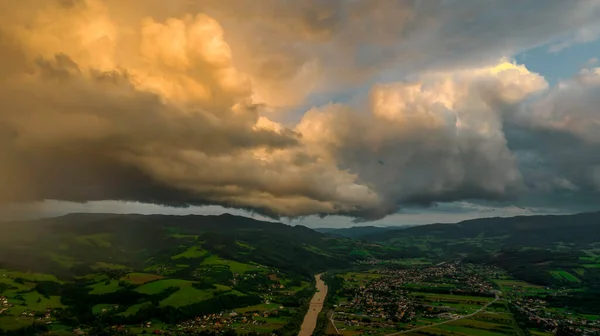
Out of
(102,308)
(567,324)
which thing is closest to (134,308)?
(102,308)

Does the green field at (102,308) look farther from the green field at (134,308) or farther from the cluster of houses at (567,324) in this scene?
the cluster of houses at (567,324)

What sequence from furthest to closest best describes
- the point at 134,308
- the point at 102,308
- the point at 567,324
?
the point at 134,308 → the point at 102,308 → the point at 567,324

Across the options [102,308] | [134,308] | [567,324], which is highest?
[567,324]

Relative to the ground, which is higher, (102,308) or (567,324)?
(567,324)

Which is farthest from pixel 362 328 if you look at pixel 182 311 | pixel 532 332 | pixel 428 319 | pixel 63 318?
pixel 63 318

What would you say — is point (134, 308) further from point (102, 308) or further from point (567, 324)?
point (567, 324)

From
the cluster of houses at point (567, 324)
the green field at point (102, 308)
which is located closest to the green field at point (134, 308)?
the green field at point (102, 308)

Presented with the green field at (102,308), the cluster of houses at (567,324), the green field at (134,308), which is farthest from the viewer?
the green field at (102,308)

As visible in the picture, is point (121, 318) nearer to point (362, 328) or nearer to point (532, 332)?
point (362, 328)

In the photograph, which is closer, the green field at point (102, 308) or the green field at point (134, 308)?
the green field at point (134, 308)

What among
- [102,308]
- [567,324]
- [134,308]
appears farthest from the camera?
[134,308]

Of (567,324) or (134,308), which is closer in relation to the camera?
(567,324)
